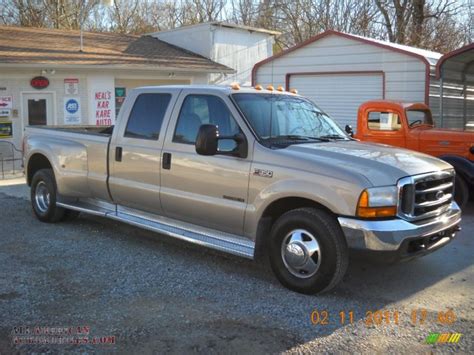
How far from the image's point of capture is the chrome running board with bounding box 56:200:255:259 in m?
5.38

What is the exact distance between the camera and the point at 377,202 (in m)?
4.61

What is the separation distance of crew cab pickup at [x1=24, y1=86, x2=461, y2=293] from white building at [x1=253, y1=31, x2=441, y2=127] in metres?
7.12

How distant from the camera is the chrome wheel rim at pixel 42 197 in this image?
25.4 feet

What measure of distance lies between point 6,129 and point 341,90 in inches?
353

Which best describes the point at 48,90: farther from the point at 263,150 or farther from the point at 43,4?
the point at 43,4

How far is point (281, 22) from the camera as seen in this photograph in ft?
101

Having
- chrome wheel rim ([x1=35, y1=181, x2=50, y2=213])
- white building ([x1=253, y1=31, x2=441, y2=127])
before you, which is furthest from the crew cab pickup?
white building ([x1=253, y1=31, x2=441, y2=127])

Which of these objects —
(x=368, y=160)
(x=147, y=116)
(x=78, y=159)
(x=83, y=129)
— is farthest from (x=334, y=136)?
(x=83, y=129)

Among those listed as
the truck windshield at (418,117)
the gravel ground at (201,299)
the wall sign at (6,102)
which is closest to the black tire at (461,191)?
the truck windshield at (418,117)

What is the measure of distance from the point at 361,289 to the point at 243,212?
133 centimetres

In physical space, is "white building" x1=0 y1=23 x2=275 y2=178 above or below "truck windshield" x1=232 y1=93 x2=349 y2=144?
above

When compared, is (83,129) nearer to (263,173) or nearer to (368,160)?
(263,173)

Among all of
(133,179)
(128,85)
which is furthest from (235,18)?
(133,179)

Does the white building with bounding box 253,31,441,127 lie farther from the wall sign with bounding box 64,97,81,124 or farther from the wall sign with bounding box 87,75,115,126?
the wall sign with bounding box 64,97,81,124
